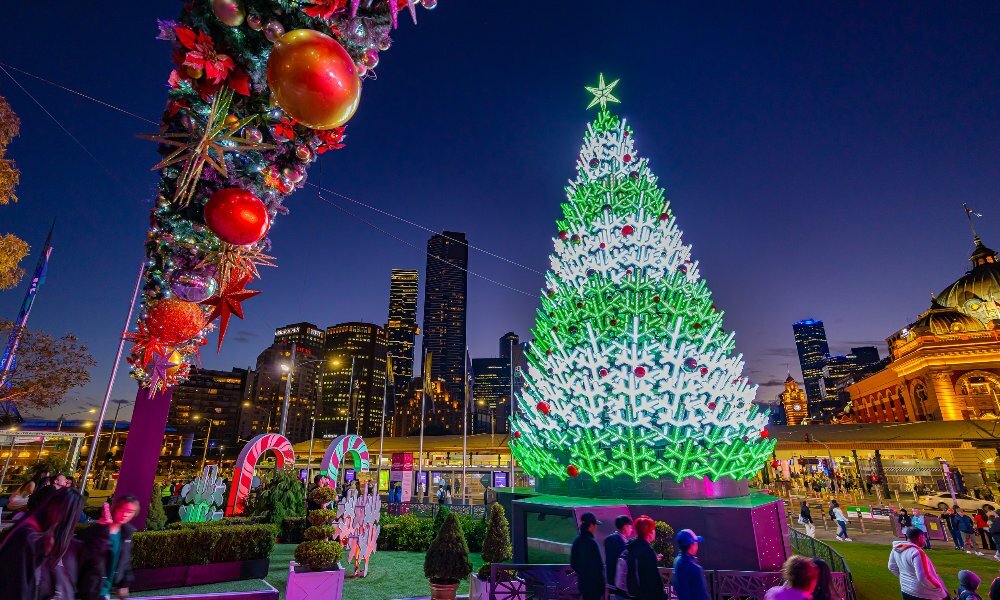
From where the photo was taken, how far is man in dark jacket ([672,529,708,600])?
5.16m

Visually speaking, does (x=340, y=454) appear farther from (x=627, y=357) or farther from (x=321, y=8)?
(x=321, y=8)

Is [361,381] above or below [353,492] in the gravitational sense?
above

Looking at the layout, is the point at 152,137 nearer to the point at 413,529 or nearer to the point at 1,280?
the point at 1,280

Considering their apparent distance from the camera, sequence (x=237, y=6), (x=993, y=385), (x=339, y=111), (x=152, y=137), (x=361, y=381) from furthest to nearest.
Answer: (x=361, y=381) → (x=993, y=385) → (x=152, y=137) → (x=237, y=6) → (x=339, y=111)

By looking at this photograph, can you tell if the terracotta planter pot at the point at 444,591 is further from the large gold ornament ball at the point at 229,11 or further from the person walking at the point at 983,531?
the person walking at the point at 983,531

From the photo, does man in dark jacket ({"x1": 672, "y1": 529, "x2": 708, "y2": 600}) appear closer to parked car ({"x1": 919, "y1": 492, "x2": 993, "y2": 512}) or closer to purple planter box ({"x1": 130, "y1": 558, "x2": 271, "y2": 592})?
purple planter box ({"x1": 130, "y1": 558, "x2": 271, "y2": 592})

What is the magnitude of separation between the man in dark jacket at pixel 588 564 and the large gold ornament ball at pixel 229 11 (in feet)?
22.8

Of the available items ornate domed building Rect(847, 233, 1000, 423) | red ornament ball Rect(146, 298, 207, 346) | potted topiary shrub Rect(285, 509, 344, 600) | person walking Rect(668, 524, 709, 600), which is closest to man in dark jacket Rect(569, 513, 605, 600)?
person walking Rect(668, 524, 709, 600)

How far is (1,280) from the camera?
12328 millimetres

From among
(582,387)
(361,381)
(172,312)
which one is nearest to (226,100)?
(172,312)

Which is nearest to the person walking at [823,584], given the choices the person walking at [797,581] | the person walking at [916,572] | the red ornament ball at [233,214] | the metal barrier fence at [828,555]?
the person walking at [797,581]

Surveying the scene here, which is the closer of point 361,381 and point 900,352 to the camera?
point 900,352

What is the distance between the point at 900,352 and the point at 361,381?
549 feet

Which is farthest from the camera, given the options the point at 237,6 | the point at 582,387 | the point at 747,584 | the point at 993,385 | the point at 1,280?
the point at 993,385
